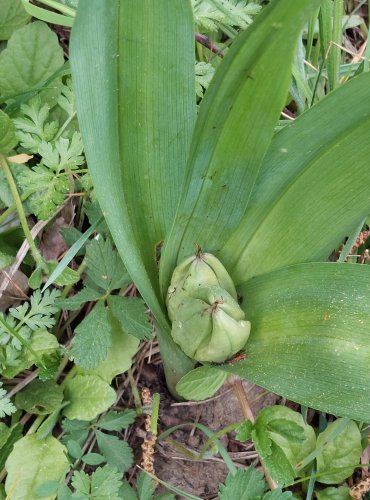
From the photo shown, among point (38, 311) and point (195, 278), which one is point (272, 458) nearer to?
point (195, 278)

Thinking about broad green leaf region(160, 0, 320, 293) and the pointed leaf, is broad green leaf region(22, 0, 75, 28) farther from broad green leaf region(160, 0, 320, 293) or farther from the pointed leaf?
broad green leaf region(160, 0, 320, 293)

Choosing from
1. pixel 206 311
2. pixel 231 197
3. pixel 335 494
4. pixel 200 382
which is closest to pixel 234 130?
pixel 231 197

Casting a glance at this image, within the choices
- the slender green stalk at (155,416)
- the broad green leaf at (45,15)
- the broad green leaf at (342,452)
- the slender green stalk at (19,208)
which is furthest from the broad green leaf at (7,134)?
the broad green leaf at (342,452)

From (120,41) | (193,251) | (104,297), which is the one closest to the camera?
(120,41)

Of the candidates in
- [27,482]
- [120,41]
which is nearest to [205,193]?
[120,41]

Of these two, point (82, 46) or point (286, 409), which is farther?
point (286, 409)

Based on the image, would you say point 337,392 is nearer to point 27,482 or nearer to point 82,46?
point 82,46
